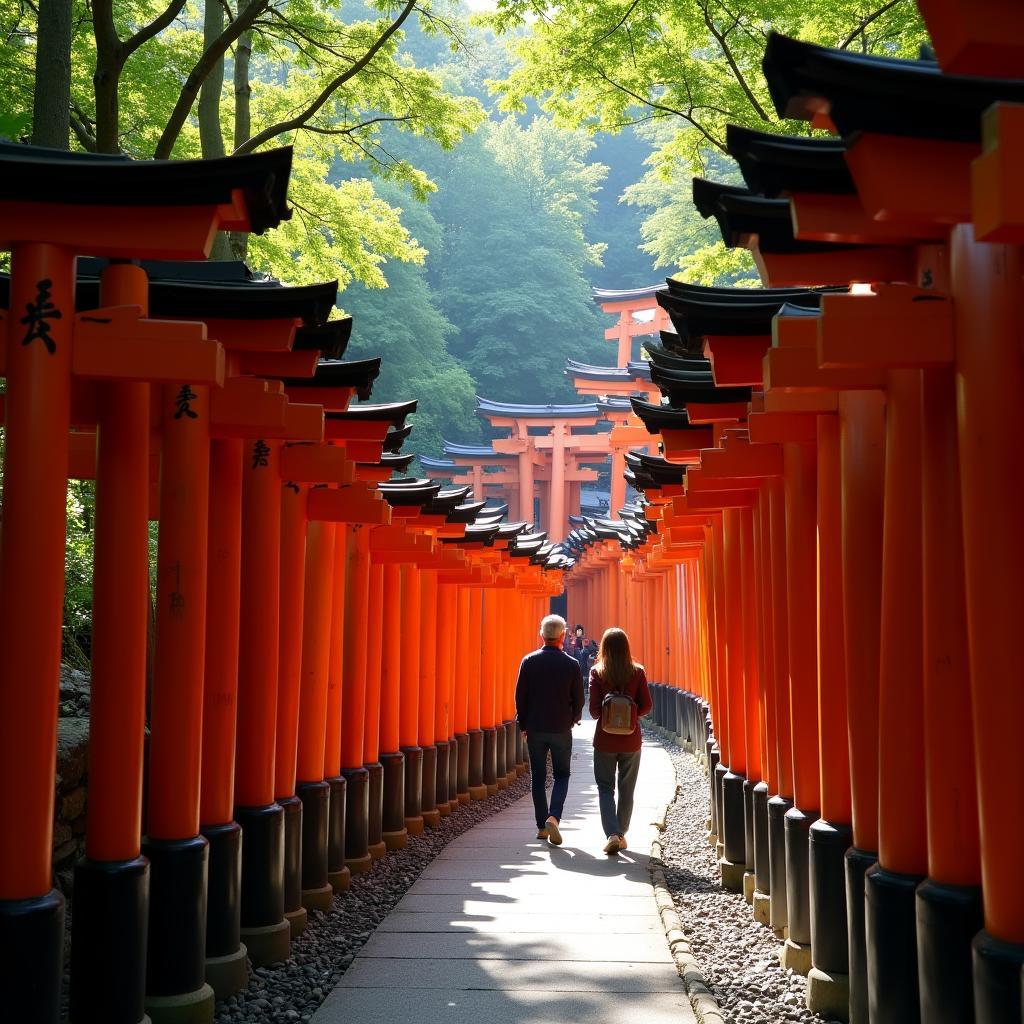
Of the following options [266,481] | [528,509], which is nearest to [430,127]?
[266,481]

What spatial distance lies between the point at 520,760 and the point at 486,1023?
45.1ft

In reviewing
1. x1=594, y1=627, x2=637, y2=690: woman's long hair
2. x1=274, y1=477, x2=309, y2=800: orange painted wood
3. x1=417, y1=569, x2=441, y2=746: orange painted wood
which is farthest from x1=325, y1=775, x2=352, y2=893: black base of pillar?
x1=417, y1=569, x2=441, y2=746: orange painted wood

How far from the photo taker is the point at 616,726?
948cm

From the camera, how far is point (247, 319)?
574 cm

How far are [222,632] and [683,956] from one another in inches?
110

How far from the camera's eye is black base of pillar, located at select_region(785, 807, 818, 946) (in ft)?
19.8

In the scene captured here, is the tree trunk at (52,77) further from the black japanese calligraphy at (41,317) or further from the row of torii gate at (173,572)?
the black japanese calligraphy at (41,317)

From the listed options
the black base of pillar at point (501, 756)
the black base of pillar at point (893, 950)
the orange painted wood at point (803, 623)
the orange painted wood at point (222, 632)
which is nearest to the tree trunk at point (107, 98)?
the orange painted wood at point (222, 632)

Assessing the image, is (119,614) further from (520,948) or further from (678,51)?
(678,51)

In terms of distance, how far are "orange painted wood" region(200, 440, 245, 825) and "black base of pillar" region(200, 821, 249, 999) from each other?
0.39ft

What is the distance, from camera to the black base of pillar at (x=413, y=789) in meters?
11.4

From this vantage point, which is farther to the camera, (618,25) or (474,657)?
(474,657)

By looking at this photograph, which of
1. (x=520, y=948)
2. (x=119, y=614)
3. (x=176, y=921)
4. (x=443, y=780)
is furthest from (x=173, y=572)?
(x=443, y=780)

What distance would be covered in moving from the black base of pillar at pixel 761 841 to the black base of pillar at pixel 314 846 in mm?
2604
